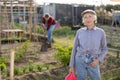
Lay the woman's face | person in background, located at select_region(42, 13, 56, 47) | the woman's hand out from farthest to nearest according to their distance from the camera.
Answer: person in background, located at select_region(42, 13, 56, 47)
the woman's hand
the woman's face

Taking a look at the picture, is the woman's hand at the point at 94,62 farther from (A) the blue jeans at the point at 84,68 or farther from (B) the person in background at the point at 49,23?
(B) the person in background at the point at 49,23

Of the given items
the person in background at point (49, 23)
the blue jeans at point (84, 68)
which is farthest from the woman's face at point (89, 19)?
the person in background at point (49, 23)

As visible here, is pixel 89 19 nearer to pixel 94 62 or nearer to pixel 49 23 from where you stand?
pixel 94 62

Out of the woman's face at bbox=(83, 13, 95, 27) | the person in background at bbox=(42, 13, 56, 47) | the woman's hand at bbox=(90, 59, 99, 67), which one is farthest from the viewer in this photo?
the person in background at bbox=(42, 13, 56, 47)

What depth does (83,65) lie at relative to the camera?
4.49 metres

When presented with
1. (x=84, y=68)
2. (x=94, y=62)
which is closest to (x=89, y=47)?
(x=94, y=62)

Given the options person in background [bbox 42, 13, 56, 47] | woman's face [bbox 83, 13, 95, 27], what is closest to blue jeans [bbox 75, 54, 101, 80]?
woman's face [bbox 83, 13, 95, 27]

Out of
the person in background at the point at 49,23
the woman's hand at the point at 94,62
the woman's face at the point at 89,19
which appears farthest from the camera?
the person in background at the point at 49,23

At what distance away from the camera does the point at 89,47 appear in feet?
14.5

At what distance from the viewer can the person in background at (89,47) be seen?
172 inches

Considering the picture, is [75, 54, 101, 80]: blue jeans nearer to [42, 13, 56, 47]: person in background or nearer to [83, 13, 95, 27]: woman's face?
[83, 13, 95, 27]: woman's face

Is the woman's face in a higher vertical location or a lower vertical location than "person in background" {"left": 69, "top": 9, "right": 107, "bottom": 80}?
higher

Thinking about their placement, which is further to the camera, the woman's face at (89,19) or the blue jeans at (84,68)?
the blue jeans at (84,68)

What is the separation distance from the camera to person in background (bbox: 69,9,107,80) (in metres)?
4.36
